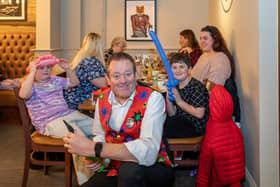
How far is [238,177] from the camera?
2625 millimetres

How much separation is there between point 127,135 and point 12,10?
5.59 m

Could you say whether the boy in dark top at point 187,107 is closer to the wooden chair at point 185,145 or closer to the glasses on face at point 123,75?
the wooden chair at point 185,145

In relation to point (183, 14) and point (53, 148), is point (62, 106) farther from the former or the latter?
point (183, 14)

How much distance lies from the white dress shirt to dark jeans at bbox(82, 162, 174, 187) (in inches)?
2.1

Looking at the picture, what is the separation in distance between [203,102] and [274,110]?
50cm

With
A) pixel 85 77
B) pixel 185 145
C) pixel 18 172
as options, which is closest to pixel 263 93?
pixel 185 145

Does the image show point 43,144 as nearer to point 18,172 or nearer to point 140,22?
point 18,172

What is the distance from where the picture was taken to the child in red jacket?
2.62 metres

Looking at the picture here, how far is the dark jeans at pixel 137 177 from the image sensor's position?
70.0 inches

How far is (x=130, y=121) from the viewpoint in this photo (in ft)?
6.31

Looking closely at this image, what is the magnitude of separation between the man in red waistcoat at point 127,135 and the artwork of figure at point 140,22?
503cm

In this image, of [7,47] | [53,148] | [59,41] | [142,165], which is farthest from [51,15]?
[142,165]

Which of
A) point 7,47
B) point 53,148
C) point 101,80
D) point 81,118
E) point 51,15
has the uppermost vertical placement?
point 51,15

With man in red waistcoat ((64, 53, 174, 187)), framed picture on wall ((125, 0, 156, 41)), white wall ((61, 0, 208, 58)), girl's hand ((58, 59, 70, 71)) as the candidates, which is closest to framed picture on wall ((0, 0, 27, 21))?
white wall ((61, 0, 208, 58))
